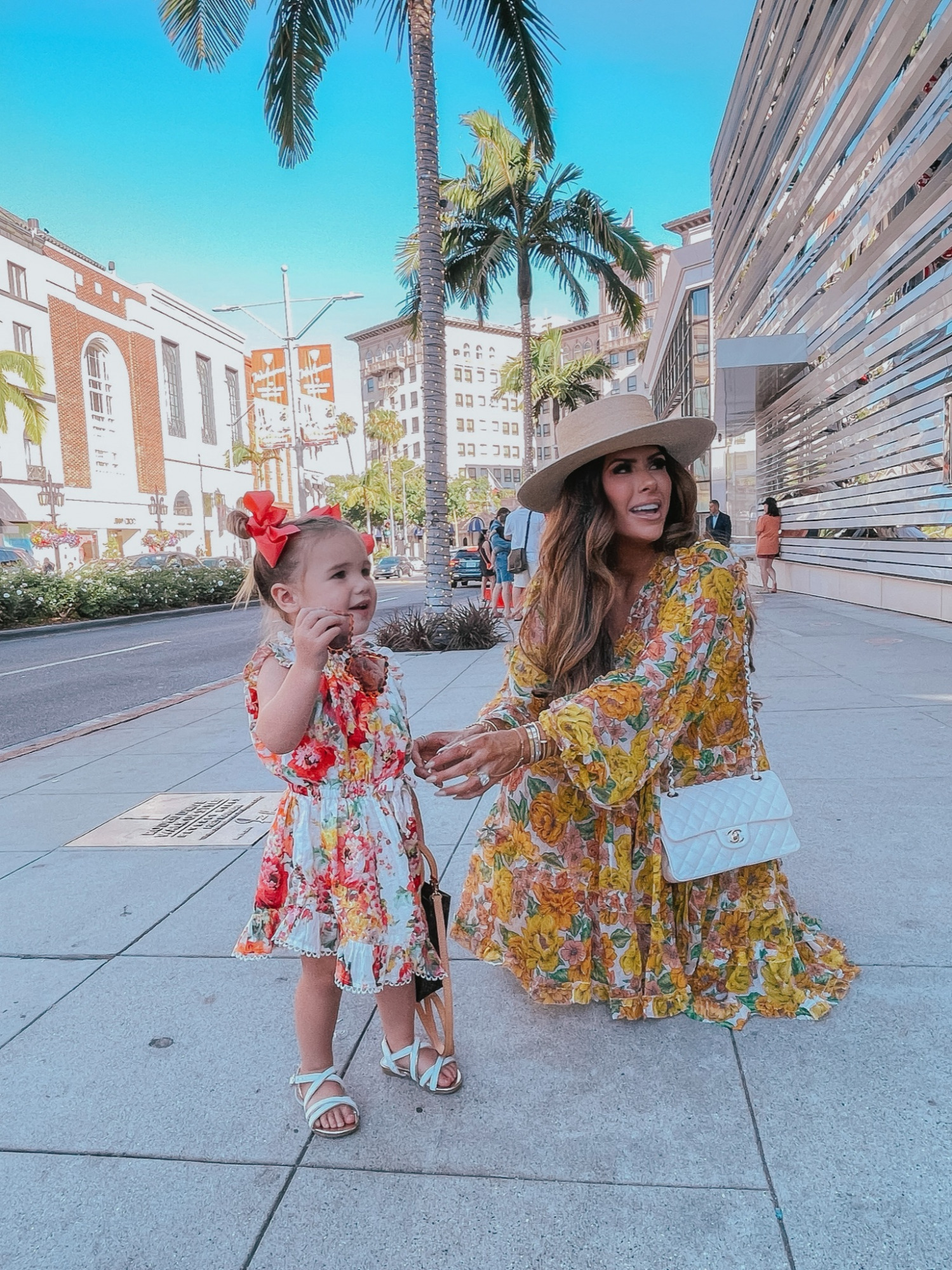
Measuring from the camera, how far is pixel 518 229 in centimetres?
1711

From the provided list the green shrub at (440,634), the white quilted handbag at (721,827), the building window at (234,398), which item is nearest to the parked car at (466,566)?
the green shrub at (440,634)

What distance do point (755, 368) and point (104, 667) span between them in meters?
11.0

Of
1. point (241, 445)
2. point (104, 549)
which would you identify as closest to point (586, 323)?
point (241, 445)

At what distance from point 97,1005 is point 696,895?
1.66m

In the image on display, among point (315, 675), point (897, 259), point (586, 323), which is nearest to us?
point (315, 675)

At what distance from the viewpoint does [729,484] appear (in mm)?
24984

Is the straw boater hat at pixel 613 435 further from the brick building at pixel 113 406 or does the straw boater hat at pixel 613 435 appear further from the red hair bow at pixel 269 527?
the brick building at pixel 113 406

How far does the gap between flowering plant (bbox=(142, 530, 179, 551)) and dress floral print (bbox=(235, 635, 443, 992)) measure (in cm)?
4134

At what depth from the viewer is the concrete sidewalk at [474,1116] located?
1.52 meters

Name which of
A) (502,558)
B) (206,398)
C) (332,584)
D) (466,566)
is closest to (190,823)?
(332,584)

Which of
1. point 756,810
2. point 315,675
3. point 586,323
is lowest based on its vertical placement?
point 756,810

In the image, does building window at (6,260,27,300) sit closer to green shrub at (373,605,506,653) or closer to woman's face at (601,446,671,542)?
green shrub at (373,605,506,653)

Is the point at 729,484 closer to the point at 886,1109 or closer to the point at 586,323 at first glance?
the point at 886,1109

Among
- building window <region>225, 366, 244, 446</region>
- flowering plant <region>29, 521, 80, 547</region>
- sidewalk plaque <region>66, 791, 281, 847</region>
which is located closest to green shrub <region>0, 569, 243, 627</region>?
flowering plant <region>29, 521, 80, 547</region>
